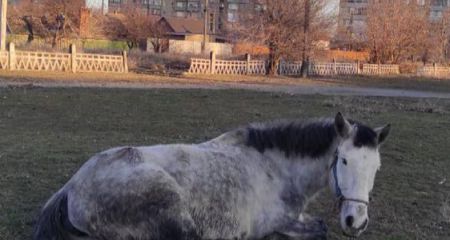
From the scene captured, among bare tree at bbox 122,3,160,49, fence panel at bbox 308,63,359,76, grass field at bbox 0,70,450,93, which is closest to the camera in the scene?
grass field at bbox 0,70,450,93

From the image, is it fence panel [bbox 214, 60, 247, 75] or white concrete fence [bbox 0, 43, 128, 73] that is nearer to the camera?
white concrete fence [bbox 0, 43, 128, 73]

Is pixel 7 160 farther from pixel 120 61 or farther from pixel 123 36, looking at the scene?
pixel 123 36

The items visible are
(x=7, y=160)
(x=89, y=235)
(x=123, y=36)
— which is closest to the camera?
(x=89, y=235)

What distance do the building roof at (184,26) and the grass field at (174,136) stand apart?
243ft

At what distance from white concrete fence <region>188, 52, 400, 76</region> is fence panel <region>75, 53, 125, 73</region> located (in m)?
5.21

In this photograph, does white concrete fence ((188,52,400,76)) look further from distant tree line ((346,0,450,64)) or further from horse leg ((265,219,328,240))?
horse leg ((265,219,328,240))

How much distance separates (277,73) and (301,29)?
4.10 metres

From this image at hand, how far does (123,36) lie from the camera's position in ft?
271

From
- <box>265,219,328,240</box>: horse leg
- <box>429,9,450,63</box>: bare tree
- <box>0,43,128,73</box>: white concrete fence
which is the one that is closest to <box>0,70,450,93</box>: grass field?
<box>0,43,128,73</box>: white concrete fence

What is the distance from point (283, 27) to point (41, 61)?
18473 millimetres

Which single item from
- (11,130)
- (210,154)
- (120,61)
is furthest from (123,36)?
(210,154)

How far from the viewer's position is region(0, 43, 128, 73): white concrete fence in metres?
34.9

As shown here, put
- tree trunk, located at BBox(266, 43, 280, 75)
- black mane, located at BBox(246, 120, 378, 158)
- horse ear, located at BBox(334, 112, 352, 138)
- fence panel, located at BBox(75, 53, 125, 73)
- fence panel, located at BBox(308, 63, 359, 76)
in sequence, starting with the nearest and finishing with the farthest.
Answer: horse ear, located at BBox(334, 112, 352, 138), black mane, located at BBox(246, 120, 378, 158), fence panel, located at BBox(75, 53, 125, 73), tree trunk, located at BBox(266, 43, 280, 75), fence panel, located at BBox(308, 63, 359, 76)

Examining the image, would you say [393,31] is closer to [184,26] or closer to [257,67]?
[257,67]
